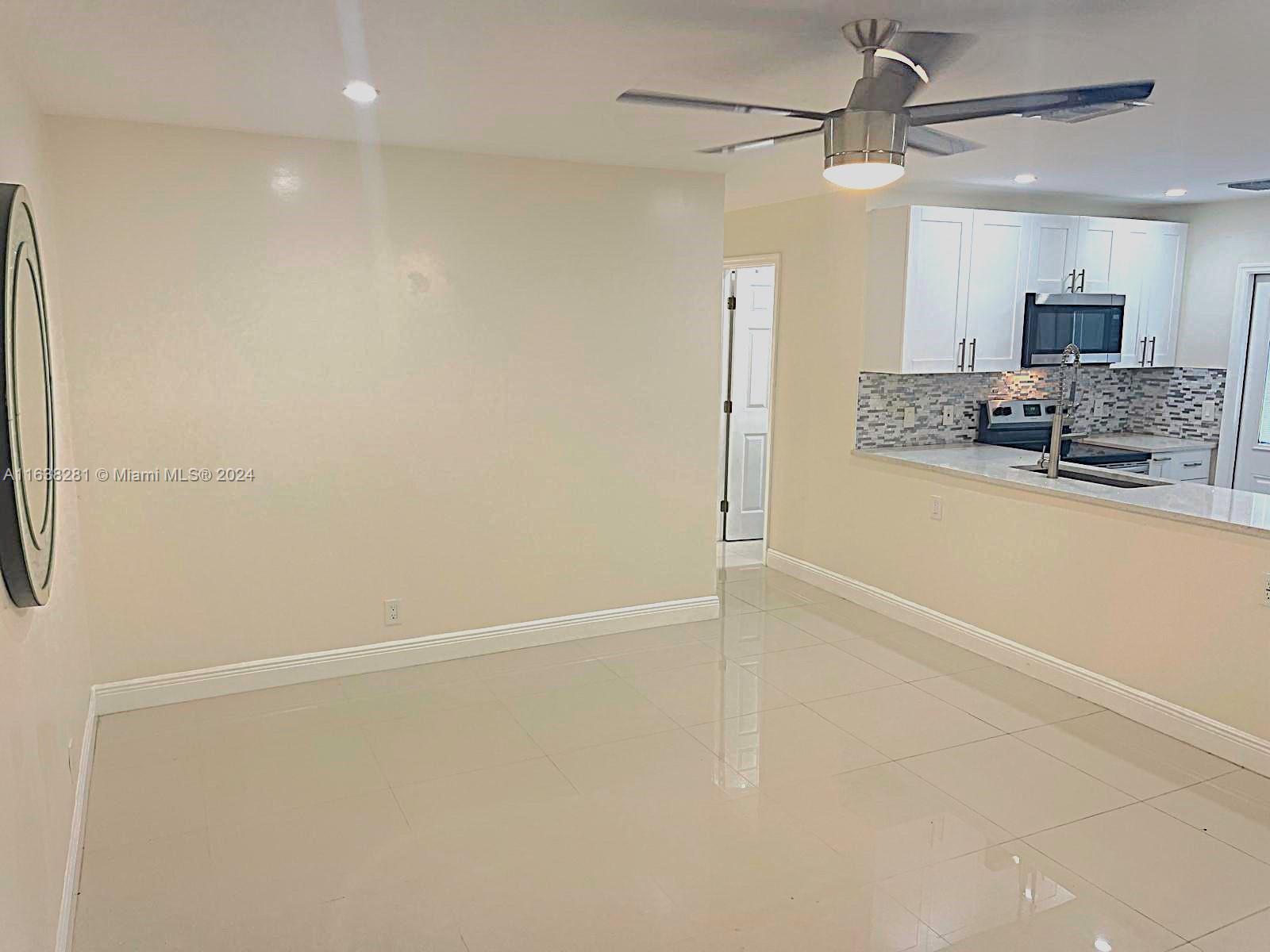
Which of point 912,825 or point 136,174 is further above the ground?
point 136,174

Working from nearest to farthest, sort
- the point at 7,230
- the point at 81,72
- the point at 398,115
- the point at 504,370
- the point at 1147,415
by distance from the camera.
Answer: the point at 7,230 < the point at 81,72 < the point at 398,115 < the point at 504,370 < the point at 1147,415

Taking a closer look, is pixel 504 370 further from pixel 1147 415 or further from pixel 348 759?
pixel 1147 415

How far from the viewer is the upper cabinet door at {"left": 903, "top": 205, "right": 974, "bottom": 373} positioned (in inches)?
198

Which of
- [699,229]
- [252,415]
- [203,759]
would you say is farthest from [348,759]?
[699,229]

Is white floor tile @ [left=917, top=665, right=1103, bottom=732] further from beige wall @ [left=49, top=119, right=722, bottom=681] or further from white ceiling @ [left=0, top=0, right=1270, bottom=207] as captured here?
white ceiling @ [left=0, top=0, right=1270, bottom=207]

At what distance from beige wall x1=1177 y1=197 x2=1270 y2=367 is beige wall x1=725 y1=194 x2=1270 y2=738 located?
2321 mm

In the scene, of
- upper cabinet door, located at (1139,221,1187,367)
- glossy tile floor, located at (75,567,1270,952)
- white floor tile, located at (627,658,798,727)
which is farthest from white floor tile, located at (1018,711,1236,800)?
upper cabinet door, located at (1139,221,1187,367)

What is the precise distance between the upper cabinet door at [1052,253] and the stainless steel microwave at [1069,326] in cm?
6

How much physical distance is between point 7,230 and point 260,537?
2147 mm

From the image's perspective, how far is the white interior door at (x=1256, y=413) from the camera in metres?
5.73

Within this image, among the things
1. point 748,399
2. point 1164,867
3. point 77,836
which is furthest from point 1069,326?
point 77,836

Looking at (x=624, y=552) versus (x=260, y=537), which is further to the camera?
(x=624, y=552)

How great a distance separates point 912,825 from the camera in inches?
120

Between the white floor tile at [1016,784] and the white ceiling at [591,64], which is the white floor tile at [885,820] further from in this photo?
the white ceiling at [591,64]
